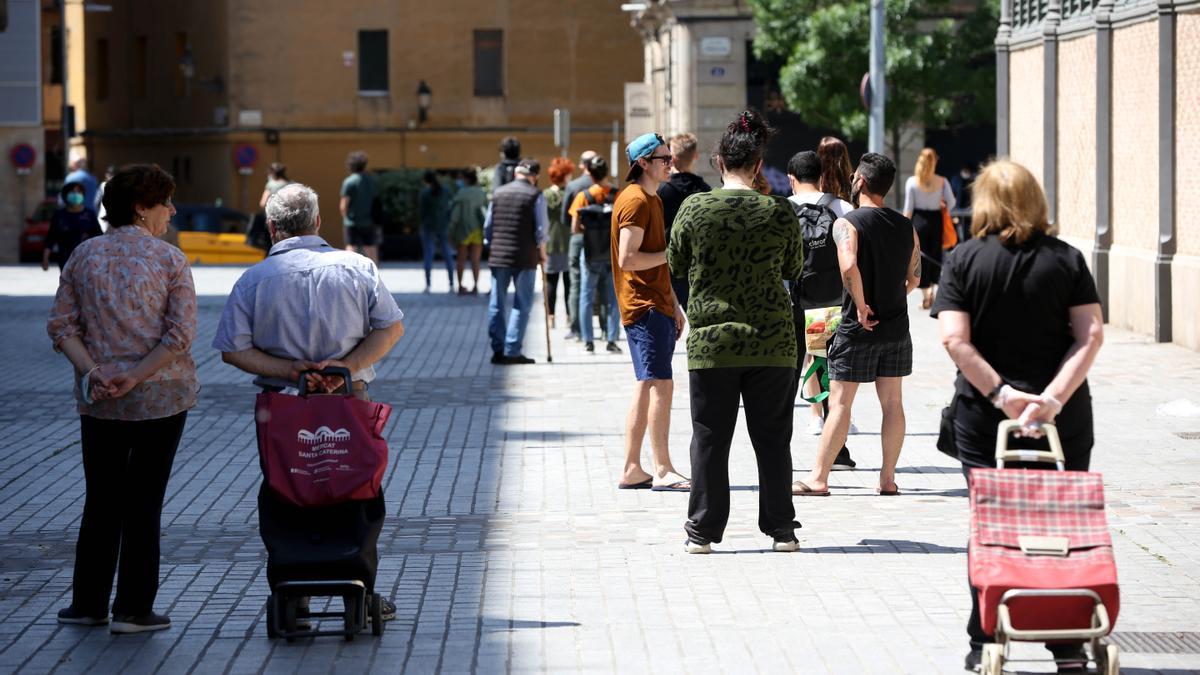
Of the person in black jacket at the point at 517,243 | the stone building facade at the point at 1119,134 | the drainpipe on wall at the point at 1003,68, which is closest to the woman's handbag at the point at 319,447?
the person in black jacket at the point at 517,243

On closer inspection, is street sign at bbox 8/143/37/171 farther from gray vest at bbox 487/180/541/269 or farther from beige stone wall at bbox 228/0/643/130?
gray vest at bbox 487/180/541/269

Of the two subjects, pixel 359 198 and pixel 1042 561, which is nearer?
pixel 1042 561

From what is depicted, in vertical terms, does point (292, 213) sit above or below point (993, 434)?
above

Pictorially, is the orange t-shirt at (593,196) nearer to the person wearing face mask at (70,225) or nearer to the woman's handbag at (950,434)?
the person wearing face mask at (70,225)

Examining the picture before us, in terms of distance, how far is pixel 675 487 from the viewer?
1063 centimetres

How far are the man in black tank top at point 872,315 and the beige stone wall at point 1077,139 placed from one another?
1220 centimetres

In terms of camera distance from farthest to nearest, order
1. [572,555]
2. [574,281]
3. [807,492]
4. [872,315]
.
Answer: [574,281] → [807,492] → [872,315] → [572,555]

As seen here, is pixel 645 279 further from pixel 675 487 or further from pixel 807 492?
pixel 807 492

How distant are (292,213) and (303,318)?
0.39 meters

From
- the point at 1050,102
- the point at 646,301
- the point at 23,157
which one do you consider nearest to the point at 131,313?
the point at 646,301

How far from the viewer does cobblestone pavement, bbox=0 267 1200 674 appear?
6.98 m

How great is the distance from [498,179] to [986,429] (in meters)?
→ 14.5

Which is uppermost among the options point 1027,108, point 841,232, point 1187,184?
point 1027,108

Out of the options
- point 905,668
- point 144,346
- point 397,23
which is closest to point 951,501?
point 905,668
